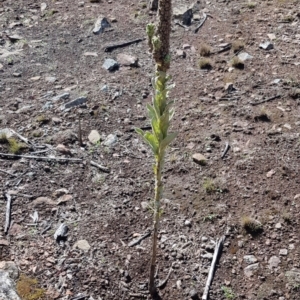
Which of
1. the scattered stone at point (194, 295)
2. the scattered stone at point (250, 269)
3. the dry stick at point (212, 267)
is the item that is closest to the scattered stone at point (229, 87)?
the dry stick at point (212, 267)

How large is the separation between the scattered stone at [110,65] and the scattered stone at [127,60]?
0.12m

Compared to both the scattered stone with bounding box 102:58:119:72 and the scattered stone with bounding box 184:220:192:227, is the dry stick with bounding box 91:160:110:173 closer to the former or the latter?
the scattered stone with bounding box 184:220:192:227

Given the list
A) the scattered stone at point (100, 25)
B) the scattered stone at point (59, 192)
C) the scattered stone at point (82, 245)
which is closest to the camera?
the scattered stone at point (82, 245)

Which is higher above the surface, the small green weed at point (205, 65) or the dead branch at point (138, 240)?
the small green weed at point (205, 65)

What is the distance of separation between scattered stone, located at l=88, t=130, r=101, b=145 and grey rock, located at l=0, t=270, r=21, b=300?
2.32 meters

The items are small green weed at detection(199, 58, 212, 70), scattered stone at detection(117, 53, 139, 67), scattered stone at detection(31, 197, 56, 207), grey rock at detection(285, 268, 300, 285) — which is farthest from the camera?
scattered stone at detection(117, 53, 139, 67)

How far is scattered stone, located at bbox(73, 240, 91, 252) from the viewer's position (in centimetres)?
583

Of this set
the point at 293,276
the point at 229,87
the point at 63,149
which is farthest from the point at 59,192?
the point at 229,87

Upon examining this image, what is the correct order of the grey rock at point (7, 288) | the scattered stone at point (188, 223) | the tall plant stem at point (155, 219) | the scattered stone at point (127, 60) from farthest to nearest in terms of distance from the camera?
the scattered stone at point (127, 60), the scattered stone at point (188, 223), the grey rock at point (7, 288), the tall plant stem at point (155, 219)

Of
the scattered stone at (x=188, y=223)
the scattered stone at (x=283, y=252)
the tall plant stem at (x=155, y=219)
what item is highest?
the tall plant stem at (x=155, y=219)

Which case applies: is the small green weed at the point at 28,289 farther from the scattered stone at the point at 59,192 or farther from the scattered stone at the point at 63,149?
the scattered stone at the point at 63,149

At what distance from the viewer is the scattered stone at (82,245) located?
5826 millimetres

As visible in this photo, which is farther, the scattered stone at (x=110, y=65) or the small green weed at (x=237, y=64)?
the scattered stone at (x=110, y=65)

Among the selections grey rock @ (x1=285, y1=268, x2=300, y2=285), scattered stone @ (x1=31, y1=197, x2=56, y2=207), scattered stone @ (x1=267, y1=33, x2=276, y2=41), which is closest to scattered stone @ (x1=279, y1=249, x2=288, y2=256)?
grey rock @ (x1=285, y1=268, x2=300, y2=285)
